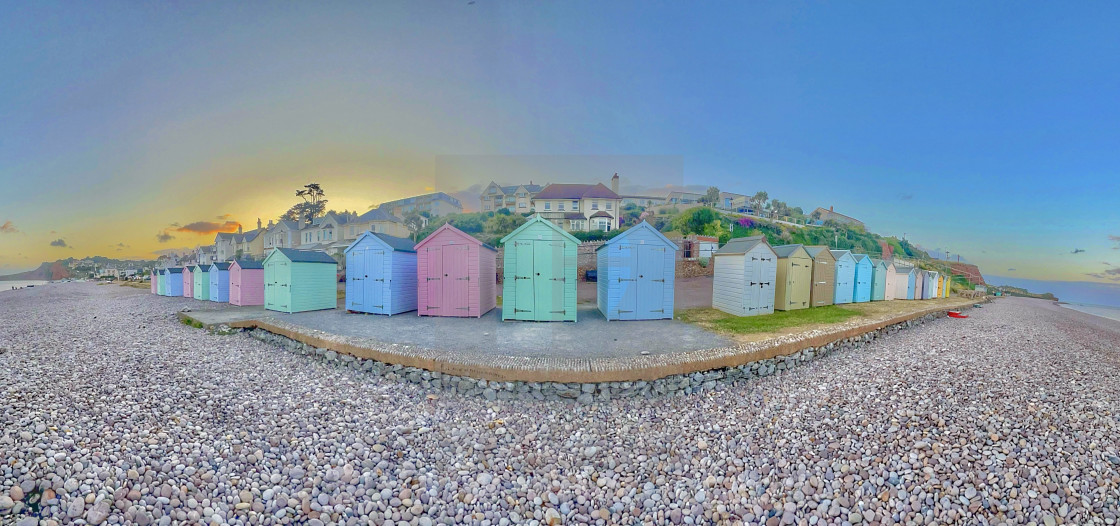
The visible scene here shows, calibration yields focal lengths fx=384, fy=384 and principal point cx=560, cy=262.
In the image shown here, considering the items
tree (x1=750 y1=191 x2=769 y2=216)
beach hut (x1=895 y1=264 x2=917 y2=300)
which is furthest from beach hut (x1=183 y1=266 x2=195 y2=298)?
tree (x1=750 y1=191 x2=769 y2=216)

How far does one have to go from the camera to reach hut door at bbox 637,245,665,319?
11.8m

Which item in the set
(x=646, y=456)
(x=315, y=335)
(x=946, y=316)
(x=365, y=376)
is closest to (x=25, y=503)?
(x=365, y=376)

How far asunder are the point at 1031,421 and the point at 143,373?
14.9 meters

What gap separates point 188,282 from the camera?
24031 mm

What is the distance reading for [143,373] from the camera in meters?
7.48

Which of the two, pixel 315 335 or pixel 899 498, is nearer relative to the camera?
pixel 899 498

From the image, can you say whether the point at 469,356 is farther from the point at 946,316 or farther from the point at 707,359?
the point at 946,316

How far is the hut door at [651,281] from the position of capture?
38.6 feet

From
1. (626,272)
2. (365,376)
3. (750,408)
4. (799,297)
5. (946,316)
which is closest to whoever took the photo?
(750,408)

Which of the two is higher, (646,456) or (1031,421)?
(1031,421)

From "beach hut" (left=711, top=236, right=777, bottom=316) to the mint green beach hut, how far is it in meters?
26.4

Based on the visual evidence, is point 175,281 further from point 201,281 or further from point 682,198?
point 682,198

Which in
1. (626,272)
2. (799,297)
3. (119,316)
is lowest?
(119,316)

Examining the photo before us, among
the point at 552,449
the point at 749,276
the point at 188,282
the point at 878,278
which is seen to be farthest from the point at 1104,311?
the point at 188,282
